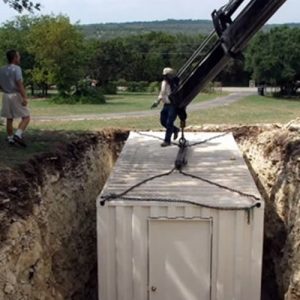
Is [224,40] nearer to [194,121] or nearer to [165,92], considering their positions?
[165,92]

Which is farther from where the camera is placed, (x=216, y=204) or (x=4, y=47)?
(x=4, y=47)

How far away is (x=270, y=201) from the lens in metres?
12.9

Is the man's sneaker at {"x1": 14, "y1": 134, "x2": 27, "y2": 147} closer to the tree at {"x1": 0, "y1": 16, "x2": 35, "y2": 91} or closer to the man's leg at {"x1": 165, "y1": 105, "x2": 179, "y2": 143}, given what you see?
the man's leg at {"x1": 165, "y1": 105, "x2": 179, "y2": 143}

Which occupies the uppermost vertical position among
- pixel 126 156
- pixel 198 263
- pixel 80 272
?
pixel 126 156

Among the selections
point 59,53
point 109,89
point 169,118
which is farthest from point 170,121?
point 109,89

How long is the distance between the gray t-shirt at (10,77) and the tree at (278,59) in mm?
43579

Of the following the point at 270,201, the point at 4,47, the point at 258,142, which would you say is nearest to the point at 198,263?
the point at 270,201

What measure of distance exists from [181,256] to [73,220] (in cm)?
329

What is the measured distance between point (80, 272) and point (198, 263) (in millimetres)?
2989

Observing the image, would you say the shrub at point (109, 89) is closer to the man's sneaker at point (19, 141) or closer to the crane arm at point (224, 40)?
the man's sneaker at point (19, 141)

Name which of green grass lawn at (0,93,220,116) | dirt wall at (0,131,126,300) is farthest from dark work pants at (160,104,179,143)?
green grass lawn at (0,93,220,116)

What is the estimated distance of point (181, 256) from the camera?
28.5 ft

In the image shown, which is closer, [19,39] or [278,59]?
[278,59]

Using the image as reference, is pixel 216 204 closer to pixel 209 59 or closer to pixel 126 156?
pixel 209 59
